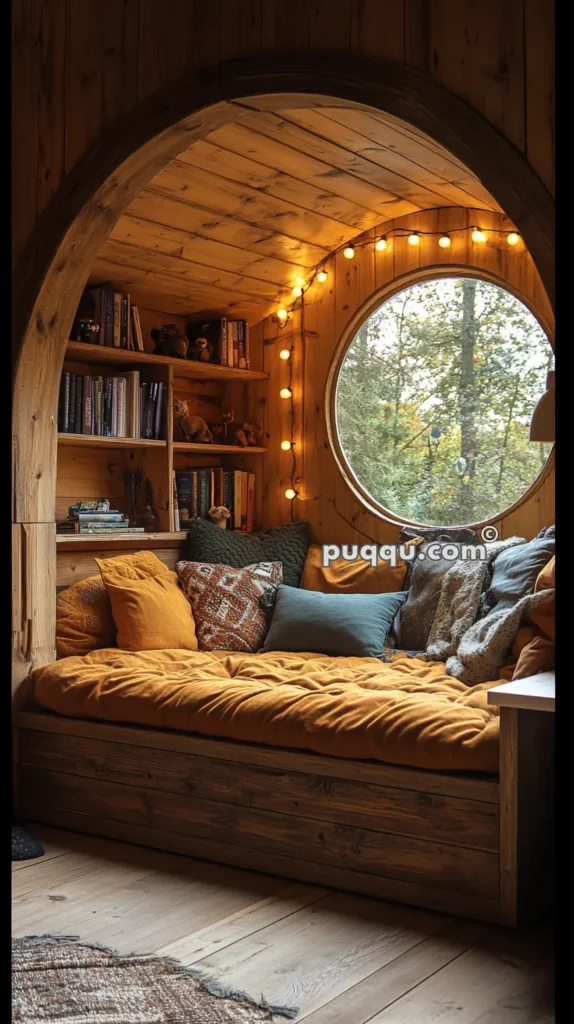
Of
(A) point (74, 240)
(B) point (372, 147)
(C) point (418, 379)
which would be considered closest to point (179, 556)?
(C) point (418, 379)

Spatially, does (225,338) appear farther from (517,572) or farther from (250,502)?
(517,572)

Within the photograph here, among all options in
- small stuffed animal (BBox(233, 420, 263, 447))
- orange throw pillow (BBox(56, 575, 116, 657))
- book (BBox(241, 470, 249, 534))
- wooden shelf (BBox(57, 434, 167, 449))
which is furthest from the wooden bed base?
small stuffed animal (BBox(233, 420, 263, 447))

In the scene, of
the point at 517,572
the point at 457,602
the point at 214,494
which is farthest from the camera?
the point at 214,494

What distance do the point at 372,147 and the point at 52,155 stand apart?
45.4 inches

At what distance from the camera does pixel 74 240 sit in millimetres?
3145

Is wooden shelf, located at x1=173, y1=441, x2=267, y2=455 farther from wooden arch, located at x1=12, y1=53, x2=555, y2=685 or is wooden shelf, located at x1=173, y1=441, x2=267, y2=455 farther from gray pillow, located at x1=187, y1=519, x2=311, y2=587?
wooden arch, located at x1=12, y1=53, x2=555, y2=685

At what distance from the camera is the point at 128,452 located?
441cm

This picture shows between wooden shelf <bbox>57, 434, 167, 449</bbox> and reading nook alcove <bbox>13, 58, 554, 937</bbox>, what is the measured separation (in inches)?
0.7

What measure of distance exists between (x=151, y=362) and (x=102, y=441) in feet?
1.62

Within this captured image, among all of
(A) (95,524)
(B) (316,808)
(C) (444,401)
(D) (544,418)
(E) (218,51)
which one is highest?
(E) (218,51)

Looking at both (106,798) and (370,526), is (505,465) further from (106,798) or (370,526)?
(106,798)

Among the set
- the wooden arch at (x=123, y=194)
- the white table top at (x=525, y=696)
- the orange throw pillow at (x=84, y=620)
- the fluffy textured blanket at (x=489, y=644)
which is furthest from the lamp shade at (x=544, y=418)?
the orange throw pillow at (x=84, y=620)

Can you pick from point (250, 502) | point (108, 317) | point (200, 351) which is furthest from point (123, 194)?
point (250, 502)

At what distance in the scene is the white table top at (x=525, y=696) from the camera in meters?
2.21
